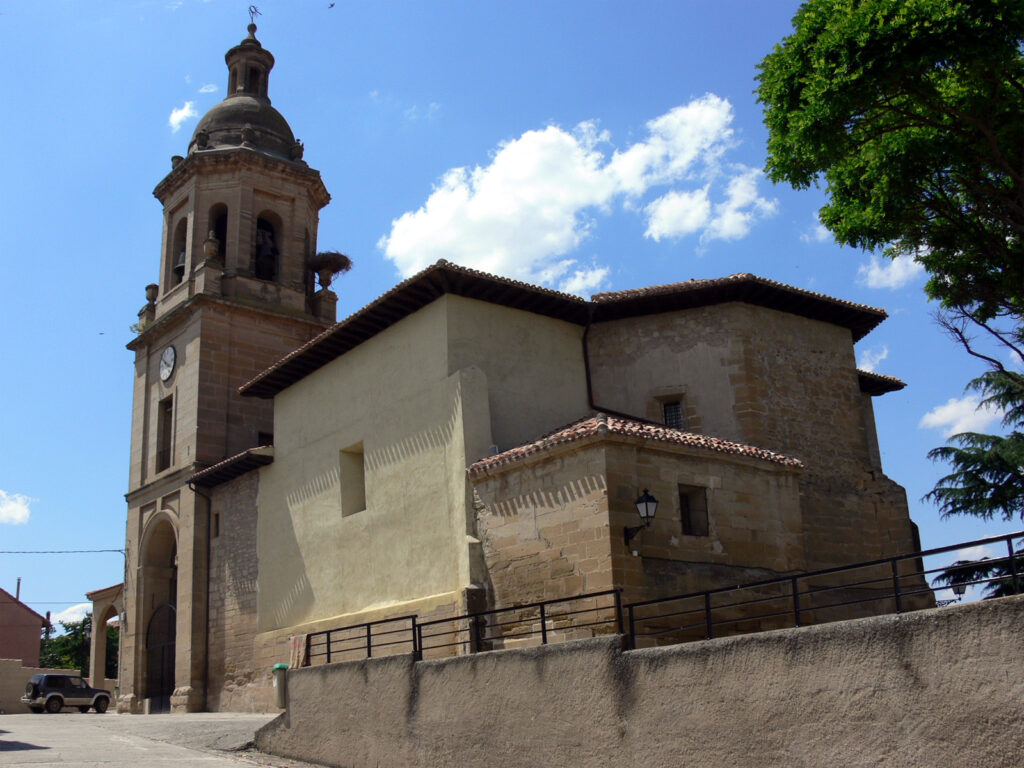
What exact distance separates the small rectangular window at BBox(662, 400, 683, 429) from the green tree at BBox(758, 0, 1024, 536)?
5145mm

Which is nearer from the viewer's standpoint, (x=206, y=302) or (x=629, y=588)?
(x=629, y=588)

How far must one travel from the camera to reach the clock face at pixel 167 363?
1070 inches

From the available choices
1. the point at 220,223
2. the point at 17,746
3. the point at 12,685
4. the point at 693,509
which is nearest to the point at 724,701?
the point at 693,509

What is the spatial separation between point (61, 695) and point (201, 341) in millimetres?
11298

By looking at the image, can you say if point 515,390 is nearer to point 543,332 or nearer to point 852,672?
point 543,332

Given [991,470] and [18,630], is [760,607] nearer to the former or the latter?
[991,470]

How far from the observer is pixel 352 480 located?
774 inches

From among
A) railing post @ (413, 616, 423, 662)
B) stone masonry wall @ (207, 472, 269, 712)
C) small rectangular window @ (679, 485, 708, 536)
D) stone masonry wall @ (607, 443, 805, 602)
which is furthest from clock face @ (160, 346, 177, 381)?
small rectangular window @ (679, 485, 708, 536)

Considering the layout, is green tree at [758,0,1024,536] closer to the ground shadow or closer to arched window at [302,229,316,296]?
the ground shadow

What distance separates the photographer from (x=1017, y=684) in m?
7.06

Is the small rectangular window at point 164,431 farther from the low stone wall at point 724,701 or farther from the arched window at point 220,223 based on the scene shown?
the low stone wall at point 724,701

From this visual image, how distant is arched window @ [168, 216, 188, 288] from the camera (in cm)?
2884

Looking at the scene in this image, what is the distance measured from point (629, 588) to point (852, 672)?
19.5 feet

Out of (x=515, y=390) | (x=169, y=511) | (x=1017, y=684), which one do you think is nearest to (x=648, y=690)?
(x=1017, y=684)
